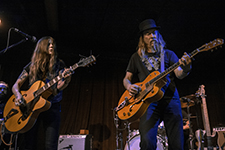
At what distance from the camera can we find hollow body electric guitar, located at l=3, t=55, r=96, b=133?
2426 millimetres

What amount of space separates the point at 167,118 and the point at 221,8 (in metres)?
4.89

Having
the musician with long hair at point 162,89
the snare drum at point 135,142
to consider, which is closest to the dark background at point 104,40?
the snare drum at point 135,142

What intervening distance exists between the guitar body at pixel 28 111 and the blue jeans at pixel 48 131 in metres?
0.07

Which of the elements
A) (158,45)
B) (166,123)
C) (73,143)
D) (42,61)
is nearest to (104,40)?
(73,143)

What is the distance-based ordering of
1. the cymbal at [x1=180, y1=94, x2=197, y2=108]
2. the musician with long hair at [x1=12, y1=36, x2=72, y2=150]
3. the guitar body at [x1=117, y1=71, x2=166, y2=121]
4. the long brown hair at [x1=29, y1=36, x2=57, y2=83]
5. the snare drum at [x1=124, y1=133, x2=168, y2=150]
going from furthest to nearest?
the cymbal at [x1=180, y1=94, x2=197, y2=108]
the snare drum at [x1=124, y1=133, x2=168, y2=150]
the long brown hair at [x1=29, y1=36, x2=57, y2=83]
the musician with long hair at [x1=12, y1=36, x2=72, y2=150]
the guitar body at [x1=117, y1=71, x2=166, y2=121]

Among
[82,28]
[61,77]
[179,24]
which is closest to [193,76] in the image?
[179,24]

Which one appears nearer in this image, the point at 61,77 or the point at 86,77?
the point at 61,77

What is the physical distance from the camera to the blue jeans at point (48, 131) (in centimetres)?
222

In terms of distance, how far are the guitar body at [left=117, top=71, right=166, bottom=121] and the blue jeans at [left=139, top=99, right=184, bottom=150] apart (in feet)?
0.25

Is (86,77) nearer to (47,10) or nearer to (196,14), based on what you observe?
(47,10)

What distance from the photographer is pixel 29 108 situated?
8.47 ft

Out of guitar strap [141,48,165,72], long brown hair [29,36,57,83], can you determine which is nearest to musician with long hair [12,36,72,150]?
long brown hair [29,36,57,83]

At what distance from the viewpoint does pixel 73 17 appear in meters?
6.01

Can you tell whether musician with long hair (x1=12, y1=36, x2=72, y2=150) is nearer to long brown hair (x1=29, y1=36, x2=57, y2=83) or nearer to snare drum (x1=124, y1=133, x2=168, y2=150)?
long brown hair (x1=29, y1=36, x2=57, y2=83)
